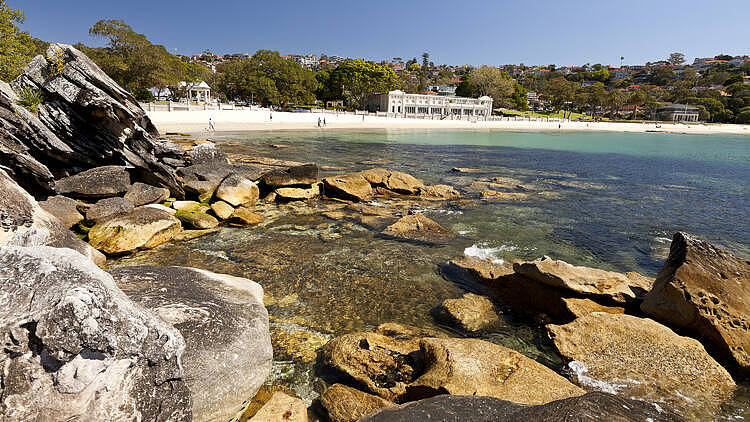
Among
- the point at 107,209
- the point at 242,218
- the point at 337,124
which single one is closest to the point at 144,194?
the point at 107,209

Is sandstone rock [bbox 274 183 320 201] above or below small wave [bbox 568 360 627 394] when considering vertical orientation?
above

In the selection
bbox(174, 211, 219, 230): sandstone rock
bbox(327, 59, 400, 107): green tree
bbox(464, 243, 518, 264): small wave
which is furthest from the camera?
bbox(327, 59, 400, 107): green tree

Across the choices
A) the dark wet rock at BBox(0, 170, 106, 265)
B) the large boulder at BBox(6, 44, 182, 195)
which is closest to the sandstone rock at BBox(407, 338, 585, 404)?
the dark wet rock at BBox(0, 170, 106, 265)

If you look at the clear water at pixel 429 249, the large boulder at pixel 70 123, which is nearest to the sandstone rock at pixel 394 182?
the clear water at pixel 429 249

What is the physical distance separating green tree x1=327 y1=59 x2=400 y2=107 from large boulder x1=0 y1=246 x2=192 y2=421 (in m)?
95.5

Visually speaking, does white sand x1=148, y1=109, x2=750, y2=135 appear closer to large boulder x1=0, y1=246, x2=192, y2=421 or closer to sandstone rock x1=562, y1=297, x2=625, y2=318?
large boulder x1=0, y1=246, x2=192, y2=421

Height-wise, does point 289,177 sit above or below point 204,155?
below

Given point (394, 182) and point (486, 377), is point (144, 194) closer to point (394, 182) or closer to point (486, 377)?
point (394, 182)

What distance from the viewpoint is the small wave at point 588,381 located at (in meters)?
5.05

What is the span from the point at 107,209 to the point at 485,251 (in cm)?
1053

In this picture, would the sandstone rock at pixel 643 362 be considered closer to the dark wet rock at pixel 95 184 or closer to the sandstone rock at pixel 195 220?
the sandstone rock at pixel 195 220

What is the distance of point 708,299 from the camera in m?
5.93

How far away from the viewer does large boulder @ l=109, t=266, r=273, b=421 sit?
3979 millimetres

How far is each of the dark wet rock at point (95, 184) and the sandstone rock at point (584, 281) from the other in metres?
11.7
